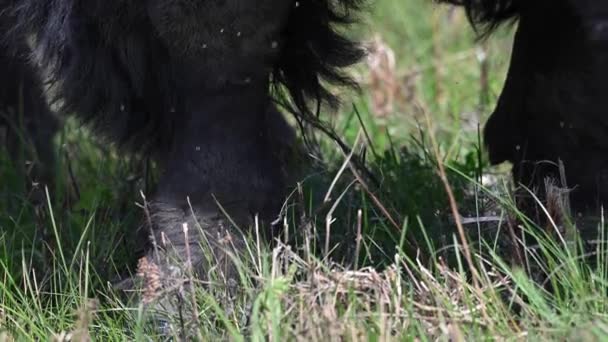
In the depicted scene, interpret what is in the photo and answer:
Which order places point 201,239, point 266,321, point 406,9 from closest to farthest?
point 266,321 < point 201,239 < point 406,9

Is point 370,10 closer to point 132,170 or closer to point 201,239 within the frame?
point 201,239

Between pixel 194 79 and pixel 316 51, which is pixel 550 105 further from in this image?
pixel 194 79

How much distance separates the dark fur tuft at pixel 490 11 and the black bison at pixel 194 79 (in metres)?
0.29

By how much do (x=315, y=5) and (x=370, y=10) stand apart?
133 millimetres

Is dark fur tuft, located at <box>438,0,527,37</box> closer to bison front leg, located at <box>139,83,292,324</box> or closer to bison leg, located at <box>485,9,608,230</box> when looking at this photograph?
bison leg, located at <box>485,9,608,230</box>

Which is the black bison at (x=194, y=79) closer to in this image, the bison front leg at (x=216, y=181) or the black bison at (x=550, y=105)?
the bison front leg at (x=216, y=181)

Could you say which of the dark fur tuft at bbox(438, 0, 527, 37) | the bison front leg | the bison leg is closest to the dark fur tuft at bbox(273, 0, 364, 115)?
the bison front leg

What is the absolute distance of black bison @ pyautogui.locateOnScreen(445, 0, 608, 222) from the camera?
239 cm

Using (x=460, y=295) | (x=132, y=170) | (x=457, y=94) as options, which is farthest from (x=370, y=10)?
(x=457, y=94)

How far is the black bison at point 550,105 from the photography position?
2.39 meters

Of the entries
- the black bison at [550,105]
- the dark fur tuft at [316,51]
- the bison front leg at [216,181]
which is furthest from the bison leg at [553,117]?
the bison front leg at [216,181]

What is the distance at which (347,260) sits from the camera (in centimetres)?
250

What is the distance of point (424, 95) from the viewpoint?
448 cm

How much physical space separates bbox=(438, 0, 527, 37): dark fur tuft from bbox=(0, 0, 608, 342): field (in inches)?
2.3
